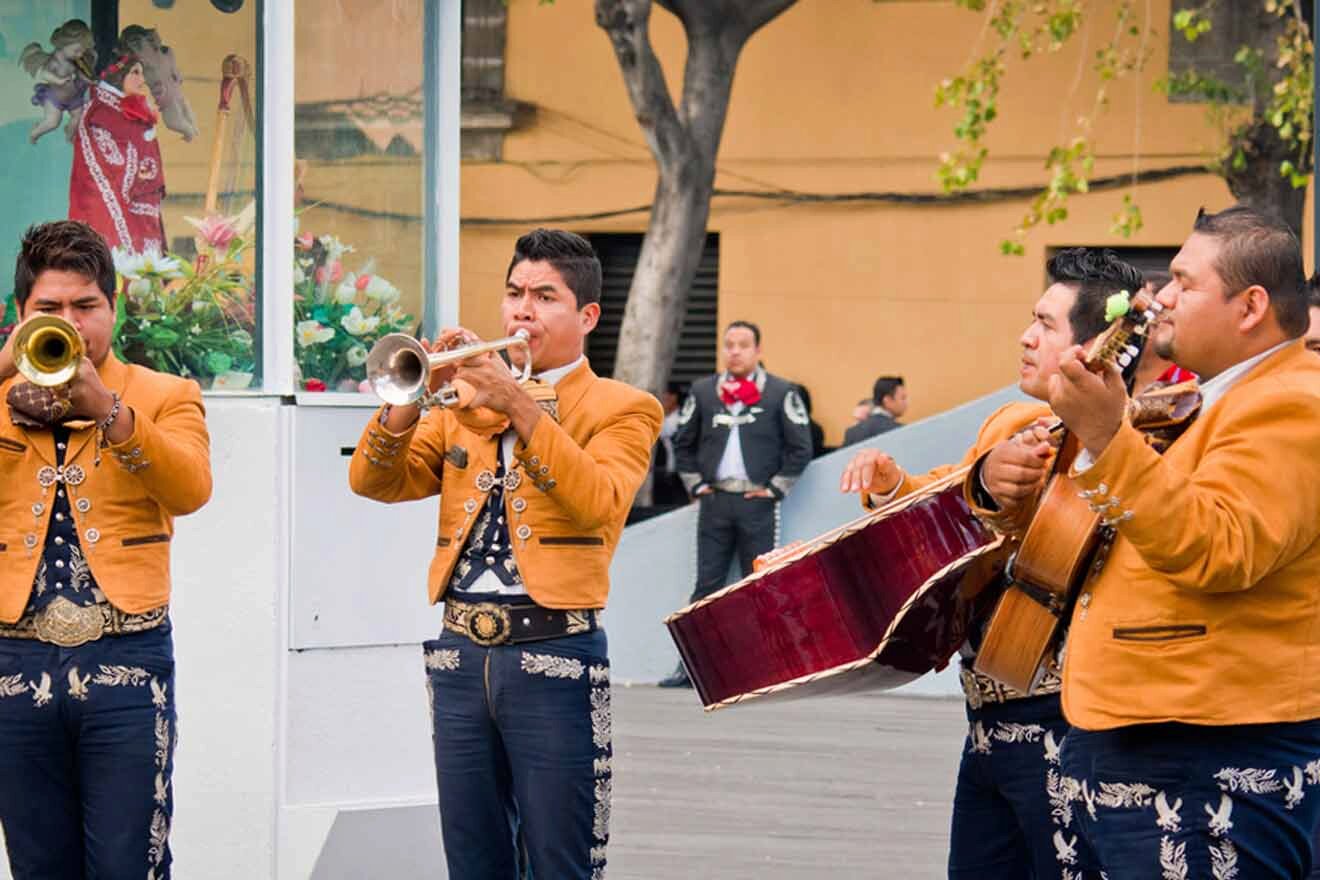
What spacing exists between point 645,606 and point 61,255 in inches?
299

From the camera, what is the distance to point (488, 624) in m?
4.67

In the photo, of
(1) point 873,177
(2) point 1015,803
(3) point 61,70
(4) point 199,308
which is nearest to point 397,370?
(2) point 1015,803

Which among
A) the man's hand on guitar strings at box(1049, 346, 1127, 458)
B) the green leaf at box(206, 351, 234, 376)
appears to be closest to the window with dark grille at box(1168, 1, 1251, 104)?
the green leaf at box(206, 351, 234, 376)

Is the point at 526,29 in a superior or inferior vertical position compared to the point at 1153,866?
superior

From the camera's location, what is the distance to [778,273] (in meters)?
17.8

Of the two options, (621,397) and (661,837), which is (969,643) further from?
(661,837)

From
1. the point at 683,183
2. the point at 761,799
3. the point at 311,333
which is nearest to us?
the point at 311,333

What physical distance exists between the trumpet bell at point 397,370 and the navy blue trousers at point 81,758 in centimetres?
78

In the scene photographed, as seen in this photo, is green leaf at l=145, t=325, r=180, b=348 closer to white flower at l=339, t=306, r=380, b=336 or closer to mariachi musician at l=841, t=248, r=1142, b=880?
white flower at l=339, t=306, r=380, b=336

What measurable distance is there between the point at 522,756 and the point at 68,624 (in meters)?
1.04

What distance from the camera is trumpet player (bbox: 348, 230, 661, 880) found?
15.2 feet

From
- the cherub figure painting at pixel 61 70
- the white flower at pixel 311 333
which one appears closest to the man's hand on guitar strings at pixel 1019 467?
the white flower at pixel 311 333

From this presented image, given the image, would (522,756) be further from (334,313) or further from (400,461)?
(334,313)

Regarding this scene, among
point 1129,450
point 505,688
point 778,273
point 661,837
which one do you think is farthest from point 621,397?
point 778,273
